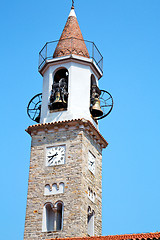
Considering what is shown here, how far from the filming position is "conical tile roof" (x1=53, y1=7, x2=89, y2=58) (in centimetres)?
2888

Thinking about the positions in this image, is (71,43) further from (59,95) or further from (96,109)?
→ (96,109)

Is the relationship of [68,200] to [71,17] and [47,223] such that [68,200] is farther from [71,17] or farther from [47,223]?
[71,17]

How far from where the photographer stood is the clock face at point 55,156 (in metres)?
25.8

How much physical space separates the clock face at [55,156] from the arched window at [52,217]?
2070 millimetres

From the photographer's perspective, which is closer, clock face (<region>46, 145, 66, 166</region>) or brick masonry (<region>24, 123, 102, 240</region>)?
brick masonry (<region>24, 123, 102, 240</region>)

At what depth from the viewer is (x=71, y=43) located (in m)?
29.2

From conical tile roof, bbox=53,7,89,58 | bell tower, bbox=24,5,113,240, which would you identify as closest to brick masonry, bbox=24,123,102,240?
bell tower, bbox=24,5,113,240

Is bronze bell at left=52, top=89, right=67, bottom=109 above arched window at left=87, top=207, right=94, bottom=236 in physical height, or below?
above

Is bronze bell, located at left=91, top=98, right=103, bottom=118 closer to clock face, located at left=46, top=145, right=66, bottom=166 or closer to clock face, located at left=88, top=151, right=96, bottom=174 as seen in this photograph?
clock face, located at left=88, top=151, right=96, bottom=174

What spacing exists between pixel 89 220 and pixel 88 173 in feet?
7.33

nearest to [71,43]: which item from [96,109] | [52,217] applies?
[96,109]

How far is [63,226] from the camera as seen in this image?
78.6 feet

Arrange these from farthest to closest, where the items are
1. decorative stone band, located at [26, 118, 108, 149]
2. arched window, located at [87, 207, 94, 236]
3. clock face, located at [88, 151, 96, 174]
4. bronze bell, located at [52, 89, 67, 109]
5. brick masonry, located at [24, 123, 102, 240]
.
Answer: bronze bell, located at [52, 89, 67, 109] → clock face, located at [88, 151, 96, 174] → decorative stone band, located at [26, 118, 108, 149] → arched window, located at [87, 207, 94, 236] → brick masonry, located at [24, 123, 102, 240]

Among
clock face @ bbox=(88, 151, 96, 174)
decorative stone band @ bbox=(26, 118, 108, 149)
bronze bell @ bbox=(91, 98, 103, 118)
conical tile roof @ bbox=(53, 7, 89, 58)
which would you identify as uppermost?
conical tile roof @ bbox=(53, 7, 89, 58)
